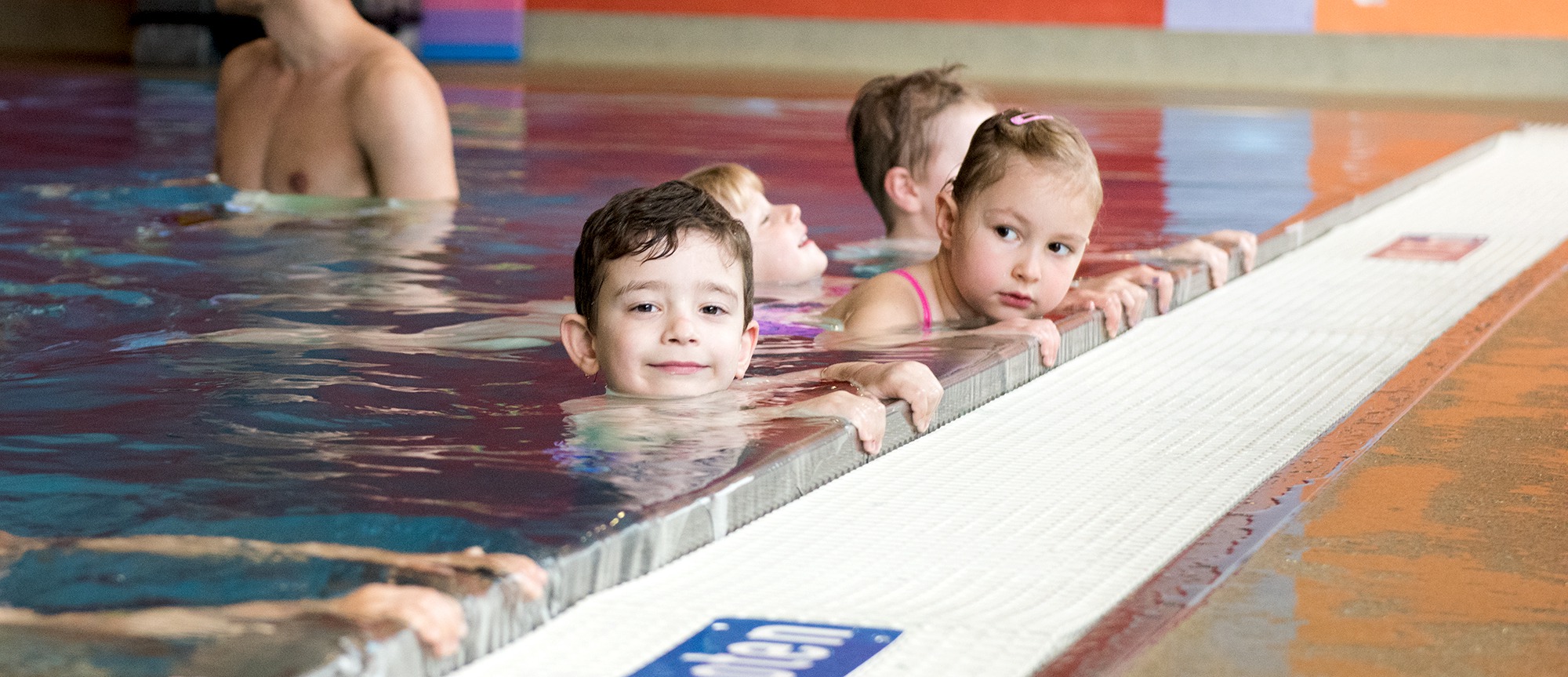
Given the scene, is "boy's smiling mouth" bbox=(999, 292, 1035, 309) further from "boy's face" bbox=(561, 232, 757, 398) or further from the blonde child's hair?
"boy's face" bbox=(561, 232, 757, 398)

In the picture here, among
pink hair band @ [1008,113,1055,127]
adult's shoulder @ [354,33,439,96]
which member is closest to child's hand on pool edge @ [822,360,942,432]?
pink hair band @ [1008,113,1055,127]

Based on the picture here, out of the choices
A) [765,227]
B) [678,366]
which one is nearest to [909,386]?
[678,366]

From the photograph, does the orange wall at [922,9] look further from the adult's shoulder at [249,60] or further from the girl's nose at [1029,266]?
the girl's nose at [1029,266]

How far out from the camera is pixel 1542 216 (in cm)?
530

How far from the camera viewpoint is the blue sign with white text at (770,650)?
1544 mm

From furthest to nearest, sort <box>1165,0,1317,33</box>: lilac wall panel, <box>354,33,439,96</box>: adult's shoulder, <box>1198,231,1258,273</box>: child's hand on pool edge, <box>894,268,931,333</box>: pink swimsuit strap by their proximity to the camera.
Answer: <box>1165,0,1317,33</box>: lilac wall panel → <box>354,33,439,96</box>: adult's shoulder → <box>1198,231,1258,273</box>: child's hand on pool edge → <box>894,268,931,333</box>: pink swimsuit strap

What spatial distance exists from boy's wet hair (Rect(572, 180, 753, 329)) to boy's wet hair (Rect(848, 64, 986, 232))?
1567 mm

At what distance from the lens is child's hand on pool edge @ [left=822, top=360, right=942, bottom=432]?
7.86 ft

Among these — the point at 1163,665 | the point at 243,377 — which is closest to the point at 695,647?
the point at 1163,665

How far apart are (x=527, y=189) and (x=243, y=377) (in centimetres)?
296

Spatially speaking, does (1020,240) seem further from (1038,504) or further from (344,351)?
(344,351)

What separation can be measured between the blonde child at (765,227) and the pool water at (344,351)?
Result: 12 cm

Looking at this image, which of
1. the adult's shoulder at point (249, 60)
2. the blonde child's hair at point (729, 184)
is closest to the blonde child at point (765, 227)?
the blonde child's hair at point (729, 184)

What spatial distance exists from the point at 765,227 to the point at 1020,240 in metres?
0.77
